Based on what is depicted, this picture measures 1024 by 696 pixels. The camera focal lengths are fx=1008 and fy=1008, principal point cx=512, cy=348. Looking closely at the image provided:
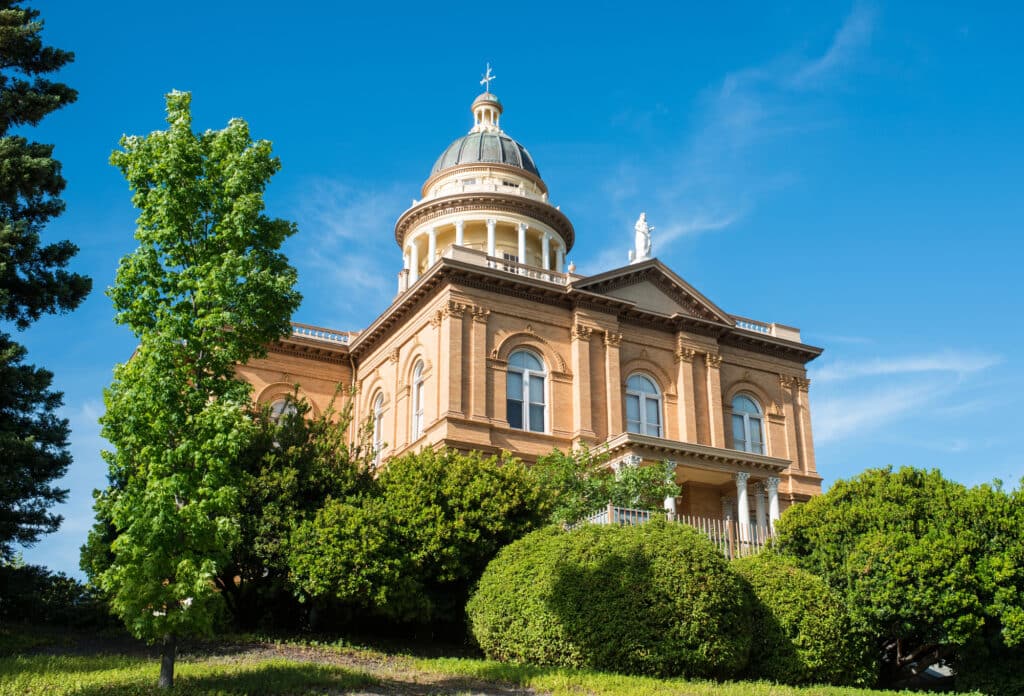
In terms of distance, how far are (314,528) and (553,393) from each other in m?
15.4

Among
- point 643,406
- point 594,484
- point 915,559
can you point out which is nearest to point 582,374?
point 643,406

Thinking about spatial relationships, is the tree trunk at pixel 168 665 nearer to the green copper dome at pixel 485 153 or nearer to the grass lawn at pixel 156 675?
the grass lawn at pixel 156 675

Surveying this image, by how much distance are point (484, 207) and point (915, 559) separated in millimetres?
27823

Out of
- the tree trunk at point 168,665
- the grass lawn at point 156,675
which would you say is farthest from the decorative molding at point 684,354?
the tree trunk at point 168,665

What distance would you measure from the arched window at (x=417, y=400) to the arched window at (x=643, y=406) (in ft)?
24.0

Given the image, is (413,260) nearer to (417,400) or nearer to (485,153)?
(485,153)

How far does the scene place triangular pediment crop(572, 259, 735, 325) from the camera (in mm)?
36562

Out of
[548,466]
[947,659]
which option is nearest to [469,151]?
[548,466]

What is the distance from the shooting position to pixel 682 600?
1669 centimetres

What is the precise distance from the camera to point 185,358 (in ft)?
48.0

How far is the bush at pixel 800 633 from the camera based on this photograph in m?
17.7

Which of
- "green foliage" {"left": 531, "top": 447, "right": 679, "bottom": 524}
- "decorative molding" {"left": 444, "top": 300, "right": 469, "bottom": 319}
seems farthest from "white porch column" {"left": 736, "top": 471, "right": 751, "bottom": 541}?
"decorative molding" {"left": 444, "top": 300, "right": 469, "bottom": 319}

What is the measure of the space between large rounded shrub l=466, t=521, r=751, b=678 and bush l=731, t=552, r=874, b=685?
0.70 metres

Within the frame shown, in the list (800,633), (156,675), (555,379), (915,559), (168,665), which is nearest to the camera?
(168,665)
